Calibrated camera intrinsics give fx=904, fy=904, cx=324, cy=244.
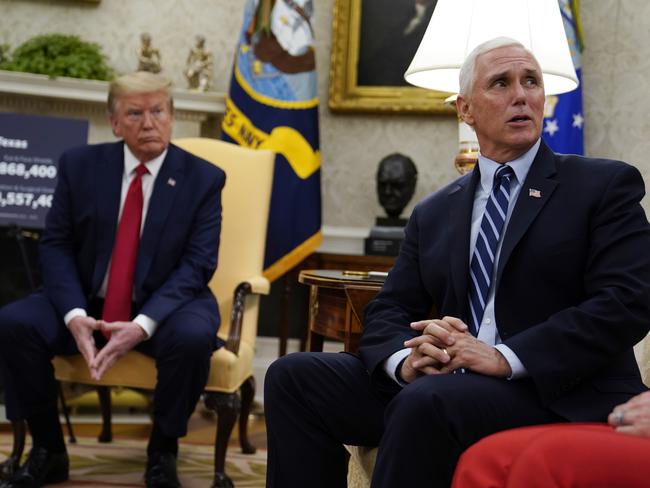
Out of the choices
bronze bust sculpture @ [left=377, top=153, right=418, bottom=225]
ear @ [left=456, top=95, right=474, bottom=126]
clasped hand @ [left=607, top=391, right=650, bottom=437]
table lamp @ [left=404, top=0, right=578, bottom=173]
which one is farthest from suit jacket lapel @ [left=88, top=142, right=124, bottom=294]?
clasped hand @ [left=607, top=391, right=650, bottom=437]

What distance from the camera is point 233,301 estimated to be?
3562mm

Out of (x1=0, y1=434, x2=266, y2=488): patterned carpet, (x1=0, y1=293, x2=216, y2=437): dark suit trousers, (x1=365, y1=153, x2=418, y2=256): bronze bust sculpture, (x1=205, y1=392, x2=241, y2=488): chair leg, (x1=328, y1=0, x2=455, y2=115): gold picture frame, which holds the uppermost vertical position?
(x1=328, y1=0, x2=455, y2=115): gold picture frame

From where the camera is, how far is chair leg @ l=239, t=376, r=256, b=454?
388cm

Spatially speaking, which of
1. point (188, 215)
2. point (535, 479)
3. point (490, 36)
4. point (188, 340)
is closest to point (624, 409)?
point (535, 479)

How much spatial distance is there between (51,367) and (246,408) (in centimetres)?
96

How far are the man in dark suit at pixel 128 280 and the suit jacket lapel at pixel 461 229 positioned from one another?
4.29 ft

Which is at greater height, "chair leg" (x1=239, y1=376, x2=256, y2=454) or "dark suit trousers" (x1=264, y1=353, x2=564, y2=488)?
"dark suit trousers" (x1=264, y1=353, x2=564, y2=488)

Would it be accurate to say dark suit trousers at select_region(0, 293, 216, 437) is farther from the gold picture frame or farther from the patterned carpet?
the gold picture frame

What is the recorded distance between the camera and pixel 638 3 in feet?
16.4

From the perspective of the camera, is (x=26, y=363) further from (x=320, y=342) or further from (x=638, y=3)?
(x=638, y=3)

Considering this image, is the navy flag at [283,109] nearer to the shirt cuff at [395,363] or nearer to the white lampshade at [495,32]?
the white lampshade at [495,32]

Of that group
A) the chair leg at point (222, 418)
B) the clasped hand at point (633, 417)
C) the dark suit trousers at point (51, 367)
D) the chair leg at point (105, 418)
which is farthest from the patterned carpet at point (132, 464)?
the clasped hand at point (633, 417)

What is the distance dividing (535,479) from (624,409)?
0.83ft

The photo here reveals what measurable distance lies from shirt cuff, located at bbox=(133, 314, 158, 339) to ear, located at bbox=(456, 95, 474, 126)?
1429 millimetres
